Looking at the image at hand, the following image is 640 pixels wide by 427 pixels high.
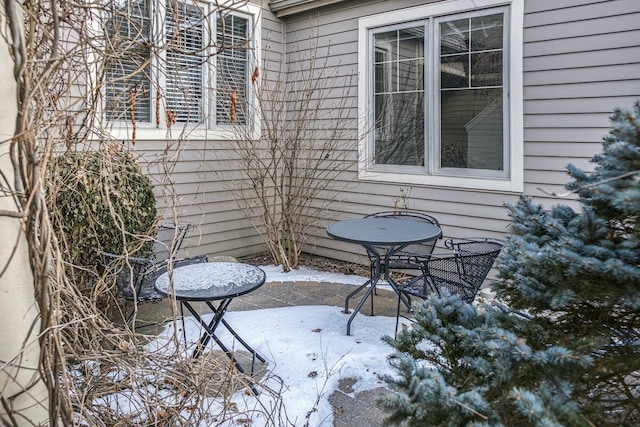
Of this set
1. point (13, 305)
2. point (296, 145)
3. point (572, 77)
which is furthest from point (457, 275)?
point (296, 145)

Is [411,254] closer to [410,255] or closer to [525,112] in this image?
[410,255]

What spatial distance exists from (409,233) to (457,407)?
2.47 m

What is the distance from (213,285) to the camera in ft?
9.04

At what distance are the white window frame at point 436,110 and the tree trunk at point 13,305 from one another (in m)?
4.05

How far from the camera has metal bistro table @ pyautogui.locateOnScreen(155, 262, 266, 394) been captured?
2.58m

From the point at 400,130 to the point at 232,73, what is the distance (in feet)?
7.27

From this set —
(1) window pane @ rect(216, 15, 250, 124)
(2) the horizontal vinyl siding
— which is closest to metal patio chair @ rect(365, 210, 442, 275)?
(2) the horizontal vinyl siding

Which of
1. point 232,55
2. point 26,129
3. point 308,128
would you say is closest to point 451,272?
point 26,129

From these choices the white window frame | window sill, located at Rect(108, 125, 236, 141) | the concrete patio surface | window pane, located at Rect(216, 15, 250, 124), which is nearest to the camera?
the concrete patio surface

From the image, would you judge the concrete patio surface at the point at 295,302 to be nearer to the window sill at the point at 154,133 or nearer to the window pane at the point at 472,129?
the window pane at the point at 472,129

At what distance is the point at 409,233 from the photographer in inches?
143

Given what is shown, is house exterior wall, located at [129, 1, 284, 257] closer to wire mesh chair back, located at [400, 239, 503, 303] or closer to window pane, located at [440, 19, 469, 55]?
window pane, located at [440, 19, 469, 55]

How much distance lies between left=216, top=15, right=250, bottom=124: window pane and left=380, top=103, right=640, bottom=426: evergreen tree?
4521 mm

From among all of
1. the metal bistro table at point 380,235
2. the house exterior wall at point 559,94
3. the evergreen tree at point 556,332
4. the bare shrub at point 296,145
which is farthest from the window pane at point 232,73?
the evergreen tree at point 556,332
